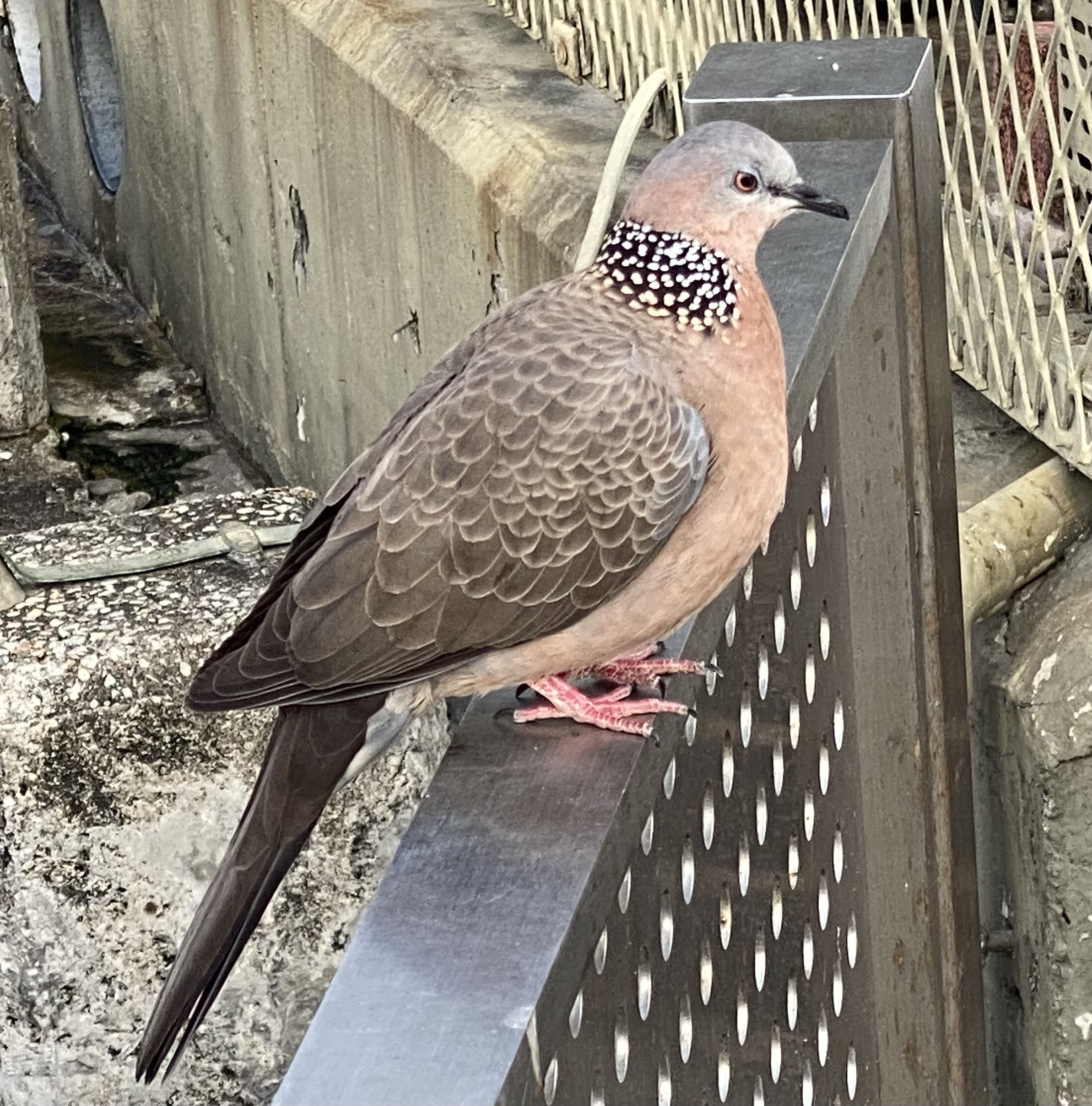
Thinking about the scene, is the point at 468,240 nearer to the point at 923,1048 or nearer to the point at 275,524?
the point at 275,524

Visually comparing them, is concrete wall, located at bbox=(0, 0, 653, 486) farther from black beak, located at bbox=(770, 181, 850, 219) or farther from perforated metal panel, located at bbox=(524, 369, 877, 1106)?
perforated metal panel, located at bbox=(524, 369, 877, 1106)

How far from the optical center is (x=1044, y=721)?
2.97 meters

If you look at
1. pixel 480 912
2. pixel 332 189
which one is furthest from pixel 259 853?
pixel 332 189

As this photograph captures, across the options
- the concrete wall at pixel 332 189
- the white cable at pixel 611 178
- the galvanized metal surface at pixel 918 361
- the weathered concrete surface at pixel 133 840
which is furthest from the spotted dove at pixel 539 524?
the concrete wall at pixel 332 189

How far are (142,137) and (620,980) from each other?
6.81 m

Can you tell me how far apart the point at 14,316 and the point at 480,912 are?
5493 millimetres

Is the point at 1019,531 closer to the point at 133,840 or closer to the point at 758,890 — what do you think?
the point at 758,890

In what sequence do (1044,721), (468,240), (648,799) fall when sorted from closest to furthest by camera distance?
(648,799), (1044,721), (468,240)

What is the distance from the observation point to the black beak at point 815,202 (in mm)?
2189

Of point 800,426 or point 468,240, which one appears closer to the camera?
point 800,426

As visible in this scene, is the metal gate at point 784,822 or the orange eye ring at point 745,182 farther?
the orange eye ring at point 745,182

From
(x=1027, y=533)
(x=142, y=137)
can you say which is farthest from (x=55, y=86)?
(x=1027, y=533)

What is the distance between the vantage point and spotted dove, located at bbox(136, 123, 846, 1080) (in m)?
2.11

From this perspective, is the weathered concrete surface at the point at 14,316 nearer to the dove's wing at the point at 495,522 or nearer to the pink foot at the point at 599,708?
the dove's wing at the point at 495,522
